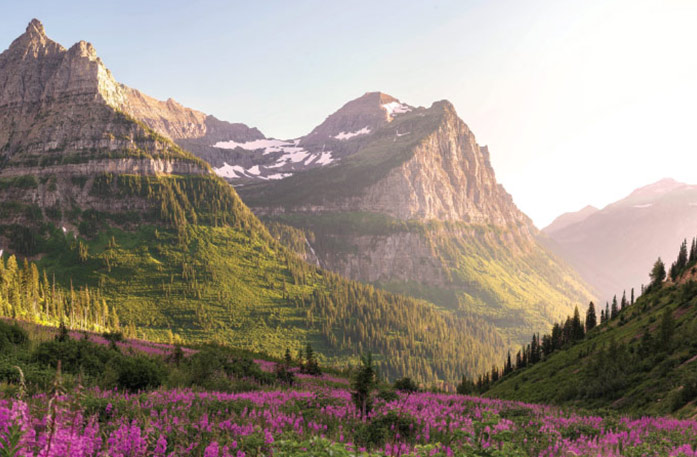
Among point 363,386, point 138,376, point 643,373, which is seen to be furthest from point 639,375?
point 138,376

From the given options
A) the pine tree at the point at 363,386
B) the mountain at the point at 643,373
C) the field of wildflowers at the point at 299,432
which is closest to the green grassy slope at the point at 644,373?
the mountain at the point at 643,373

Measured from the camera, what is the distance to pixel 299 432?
7664 mm

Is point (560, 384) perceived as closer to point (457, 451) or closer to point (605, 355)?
point (605, 355)

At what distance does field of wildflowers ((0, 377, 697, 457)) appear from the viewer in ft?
17.6

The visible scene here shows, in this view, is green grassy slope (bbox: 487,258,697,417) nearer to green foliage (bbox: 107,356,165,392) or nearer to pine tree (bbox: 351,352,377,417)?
pine tree (bbox: 351,352,377,417)

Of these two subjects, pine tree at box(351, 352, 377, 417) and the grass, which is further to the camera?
the grass

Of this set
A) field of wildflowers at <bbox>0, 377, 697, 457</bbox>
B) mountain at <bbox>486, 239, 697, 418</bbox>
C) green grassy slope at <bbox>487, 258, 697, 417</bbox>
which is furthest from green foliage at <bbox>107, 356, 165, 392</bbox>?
green grassy slope at <bbox>487, 258, 697, 417</bbox>

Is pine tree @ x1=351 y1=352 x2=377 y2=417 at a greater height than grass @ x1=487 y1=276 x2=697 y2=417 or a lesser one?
greater

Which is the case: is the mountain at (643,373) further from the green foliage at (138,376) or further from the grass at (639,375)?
the green foliage at (138,376)

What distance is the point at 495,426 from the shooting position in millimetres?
9859

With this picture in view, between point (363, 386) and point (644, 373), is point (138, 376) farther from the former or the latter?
point (644, 373)

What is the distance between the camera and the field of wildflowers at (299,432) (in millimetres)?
5375

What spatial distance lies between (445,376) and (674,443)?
681 feet

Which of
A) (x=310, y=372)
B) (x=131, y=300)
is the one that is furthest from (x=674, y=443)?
(x=131, y=300)
